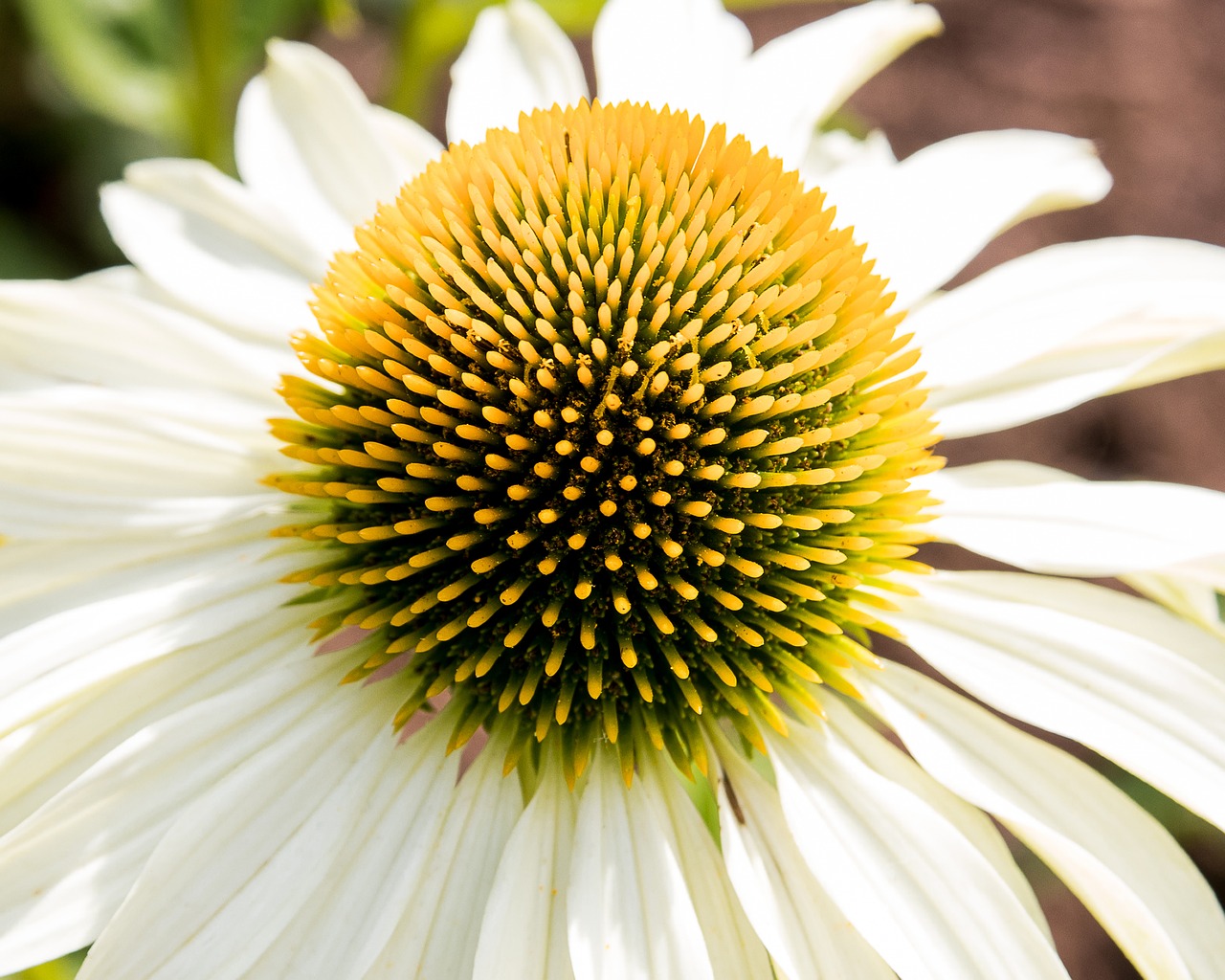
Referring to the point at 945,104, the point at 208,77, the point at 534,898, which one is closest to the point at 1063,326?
the point at 534,898

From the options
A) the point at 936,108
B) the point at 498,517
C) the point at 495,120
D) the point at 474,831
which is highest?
the point at 936,108

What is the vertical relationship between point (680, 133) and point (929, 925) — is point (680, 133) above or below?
above

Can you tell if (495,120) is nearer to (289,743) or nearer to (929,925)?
(289,743)

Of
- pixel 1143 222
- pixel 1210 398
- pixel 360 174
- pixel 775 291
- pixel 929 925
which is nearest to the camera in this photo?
pixel 929 925

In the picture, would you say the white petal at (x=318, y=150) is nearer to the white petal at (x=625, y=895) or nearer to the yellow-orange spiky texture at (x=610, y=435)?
the yellow-orange spiky texture at (x=610, y=435)

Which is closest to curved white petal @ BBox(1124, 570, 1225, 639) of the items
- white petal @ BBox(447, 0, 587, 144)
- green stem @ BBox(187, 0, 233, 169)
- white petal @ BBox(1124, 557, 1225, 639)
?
white petal @ BBox(1124, 557, 1225, 639)

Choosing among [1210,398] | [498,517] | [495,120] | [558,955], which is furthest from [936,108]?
[558,955]

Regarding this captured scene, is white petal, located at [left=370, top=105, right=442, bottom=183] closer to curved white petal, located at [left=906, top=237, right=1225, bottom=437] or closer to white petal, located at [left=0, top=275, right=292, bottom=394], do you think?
white petal, located at [left=0, top=275, right=292, bottom=394]
